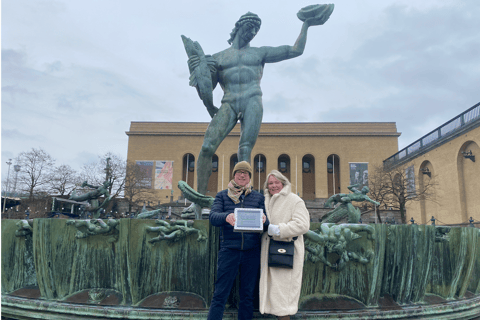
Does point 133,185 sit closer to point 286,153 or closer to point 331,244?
point 286,153

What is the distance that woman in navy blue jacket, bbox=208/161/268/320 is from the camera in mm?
2686

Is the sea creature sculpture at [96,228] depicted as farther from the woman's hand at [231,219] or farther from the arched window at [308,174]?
the arched window at [308,174]

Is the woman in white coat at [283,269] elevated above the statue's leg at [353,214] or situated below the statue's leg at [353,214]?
below

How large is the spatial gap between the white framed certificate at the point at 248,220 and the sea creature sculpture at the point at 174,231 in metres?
0.85

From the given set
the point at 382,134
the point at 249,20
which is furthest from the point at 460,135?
the point at 249,20

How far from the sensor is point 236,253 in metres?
2.73

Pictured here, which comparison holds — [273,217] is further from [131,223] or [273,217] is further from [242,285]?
[131,223]

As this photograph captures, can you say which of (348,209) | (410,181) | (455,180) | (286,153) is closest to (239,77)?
(348,209)

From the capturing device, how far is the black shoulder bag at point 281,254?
2.65 meters

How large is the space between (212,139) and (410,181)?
28122mm

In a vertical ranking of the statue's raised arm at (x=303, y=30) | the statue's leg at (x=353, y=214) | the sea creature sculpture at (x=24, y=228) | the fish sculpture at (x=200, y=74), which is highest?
the statue's raised arm at (x=303, y=30)

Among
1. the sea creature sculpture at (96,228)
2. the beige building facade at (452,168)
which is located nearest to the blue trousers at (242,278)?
the sea creature sculpture at (96,228)

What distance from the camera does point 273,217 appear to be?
279cm

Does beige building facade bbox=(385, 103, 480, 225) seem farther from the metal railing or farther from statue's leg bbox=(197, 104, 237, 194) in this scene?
statue's leg bbox=(197, 104, 237, 194)
